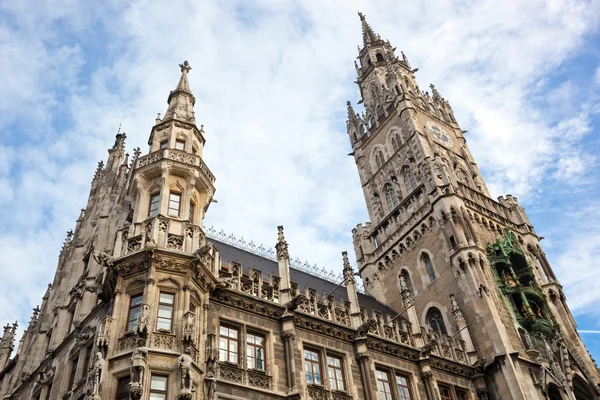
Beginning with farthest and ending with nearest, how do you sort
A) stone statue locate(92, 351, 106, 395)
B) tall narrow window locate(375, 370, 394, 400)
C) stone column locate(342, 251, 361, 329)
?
1. stone column locate(342, 251, 361, 329)
2. tall narrow window locate(375, 370, 394, 400)
3. stone statue locate(92, 351, 106, 395)

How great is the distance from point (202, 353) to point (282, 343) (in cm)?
427

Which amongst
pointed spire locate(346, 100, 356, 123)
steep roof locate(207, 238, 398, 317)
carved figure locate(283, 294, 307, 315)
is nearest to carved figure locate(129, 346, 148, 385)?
carved figure locate(283, 294, 307, 315)

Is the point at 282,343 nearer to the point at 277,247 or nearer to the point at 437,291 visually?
the point at 277,247

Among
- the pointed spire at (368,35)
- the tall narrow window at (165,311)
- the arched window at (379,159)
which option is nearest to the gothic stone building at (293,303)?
the tall narrow window at (165,311)

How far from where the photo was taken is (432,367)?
28.9 meters

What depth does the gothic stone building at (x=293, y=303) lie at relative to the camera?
20.6 m

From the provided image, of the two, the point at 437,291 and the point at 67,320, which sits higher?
the point at 437,291

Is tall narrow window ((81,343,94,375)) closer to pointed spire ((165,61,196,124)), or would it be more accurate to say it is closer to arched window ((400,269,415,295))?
pointed spire ((165,61,196,124))

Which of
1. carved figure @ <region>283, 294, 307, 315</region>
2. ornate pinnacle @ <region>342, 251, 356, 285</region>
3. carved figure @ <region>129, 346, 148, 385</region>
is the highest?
ornate pinnacle @ <region>342, 251, 356, 285</region>

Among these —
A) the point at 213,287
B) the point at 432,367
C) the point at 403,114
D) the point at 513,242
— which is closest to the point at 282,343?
the point at 213,287

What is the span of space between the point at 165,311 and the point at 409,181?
90.3 ft

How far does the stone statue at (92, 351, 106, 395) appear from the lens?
17953 mm

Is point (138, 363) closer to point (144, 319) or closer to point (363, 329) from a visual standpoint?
point (144, 319)

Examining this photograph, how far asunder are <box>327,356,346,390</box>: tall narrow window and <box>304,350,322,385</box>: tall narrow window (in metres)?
0.54
